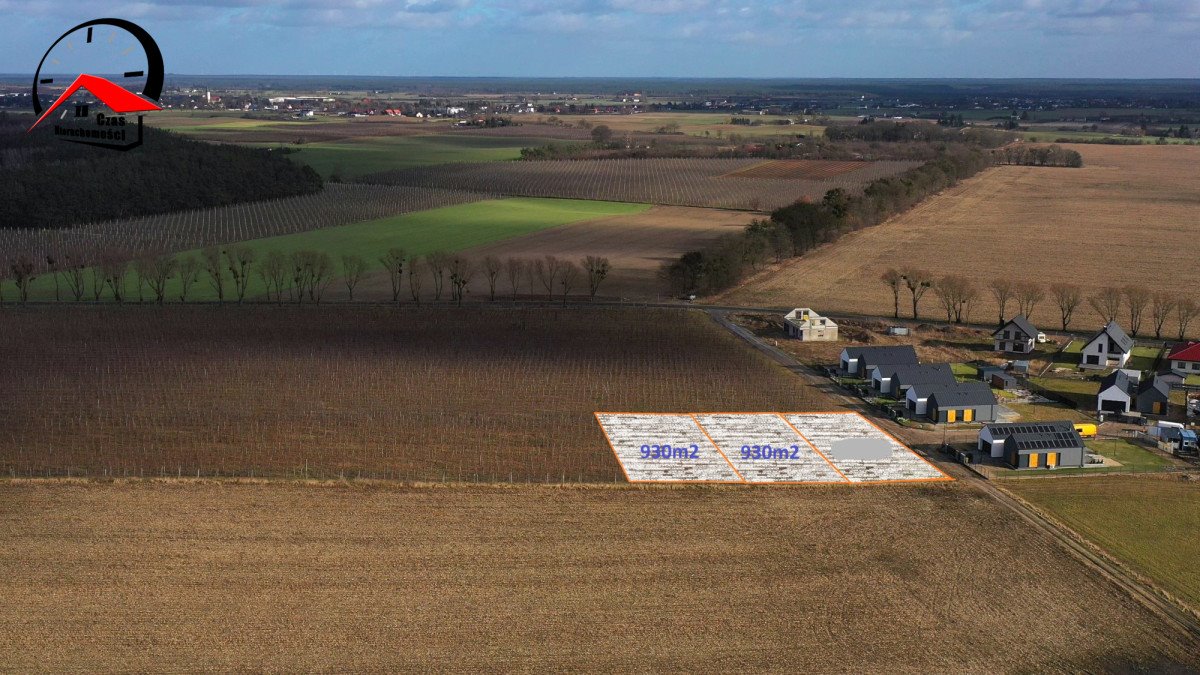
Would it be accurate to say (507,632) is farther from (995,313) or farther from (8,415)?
(995,313)

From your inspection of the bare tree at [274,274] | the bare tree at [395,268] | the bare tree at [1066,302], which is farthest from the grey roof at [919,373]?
the bare tree at [274,274]

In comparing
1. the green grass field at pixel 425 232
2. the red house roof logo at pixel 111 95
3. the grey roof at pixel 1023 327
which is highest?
the red house roof logo at pixel 111 95

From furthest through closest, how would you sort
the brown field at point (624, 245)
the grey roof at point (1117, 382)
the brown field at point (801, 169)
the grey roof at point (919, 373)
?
1. the brown field at point (801, 169)
2. the brown field at point (624, 245)
3. the grey roof at point (919, 373)
4. the grey roof at point (1117, 382)

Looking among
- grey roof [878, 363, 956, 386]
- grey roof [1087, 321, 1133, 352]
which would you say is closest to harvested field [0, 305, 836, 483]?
grey roof [878, 363, 956, 386]

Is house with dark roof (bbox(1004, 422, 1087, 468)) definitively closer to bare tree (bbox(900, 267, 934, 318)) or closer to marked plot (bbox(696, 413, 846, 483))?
marked plot (bbox(696, 413, 846, 483))

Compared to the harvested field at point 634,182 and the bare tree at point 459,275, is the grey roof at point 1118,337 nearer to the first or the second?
the bare tree at point 459,275

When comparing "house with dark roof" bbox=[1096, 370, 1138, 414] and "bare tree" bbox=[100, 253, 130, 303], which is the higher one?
"bare tree" bbox=[100, 253, 130, 303]
